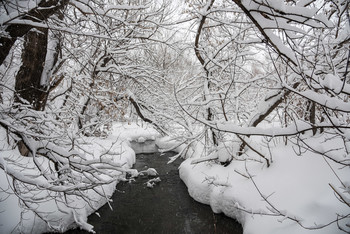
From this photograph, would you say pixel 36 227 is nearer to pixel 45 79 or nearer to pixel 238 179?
pixel 45 79

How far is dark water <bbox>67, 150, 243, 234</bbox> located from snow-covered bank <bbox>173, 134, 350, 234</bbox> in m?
0.41

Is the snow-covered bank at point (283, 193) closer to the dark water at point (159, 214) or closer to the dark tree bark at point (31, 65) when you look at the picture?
the dark water at point (159, 214)

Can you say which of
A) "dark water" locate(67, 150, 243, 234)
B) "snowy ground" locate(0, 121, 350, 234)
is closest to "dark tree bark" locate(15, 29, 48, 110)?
"snowy ground" locate(0, 121, 350, 234)

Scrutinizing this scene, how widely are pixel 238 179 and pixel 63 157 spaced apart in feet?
16.1

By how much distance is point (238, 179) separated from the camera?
6.23 m

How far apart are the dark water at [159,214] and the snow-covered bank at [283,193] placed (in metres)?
0.41

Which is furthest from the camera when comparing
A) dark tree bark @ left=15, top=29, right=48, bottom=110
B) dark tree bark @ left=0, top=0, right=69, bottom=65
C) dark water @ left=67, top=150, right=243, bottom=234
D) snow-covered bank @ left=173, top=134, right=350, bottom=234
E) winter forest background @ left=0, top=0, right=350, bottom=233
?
dark water @ left=67, top=150, right=243, bottom=234

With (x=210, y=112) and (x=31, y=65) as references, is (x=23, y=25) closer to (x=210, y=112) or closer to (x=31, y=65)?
(x=31, y=65)

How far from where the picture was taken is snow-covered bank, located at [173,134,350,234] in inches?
147

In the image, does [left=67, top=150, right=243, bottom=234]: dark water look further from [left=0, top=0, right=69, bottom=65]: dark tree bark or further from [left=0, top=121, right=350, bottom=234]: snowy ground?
[left=0, top=0, right=69, bottom=65]: dark tree bark

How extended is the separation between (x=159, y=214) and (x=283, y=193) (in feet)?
12.2

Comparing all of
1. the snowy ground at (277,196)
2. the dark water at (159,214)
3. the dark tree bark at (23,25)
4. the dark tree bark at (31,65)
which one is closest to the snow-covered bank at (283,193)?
the snowy ground at (277,196)

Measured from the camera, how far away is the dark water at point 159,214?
18.7ft

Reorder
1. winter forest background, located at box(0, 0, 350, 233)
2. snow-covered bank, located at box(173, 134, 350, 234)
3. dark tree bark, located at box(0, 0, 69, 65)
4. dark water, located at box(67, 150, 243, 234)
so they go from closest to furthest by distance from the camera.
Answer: winter forest background, located at box(0, 0, 350, 233), dark tree bark, located at box(0, 0, 69, 65), snow-covered bank, located at box(173, 134, 350, 234), dark water, located at box(67, 150, 243, 234)
